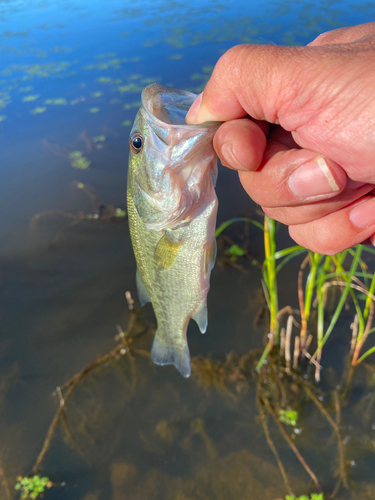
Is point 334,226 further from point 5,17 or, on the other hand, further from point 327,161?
point 5,17

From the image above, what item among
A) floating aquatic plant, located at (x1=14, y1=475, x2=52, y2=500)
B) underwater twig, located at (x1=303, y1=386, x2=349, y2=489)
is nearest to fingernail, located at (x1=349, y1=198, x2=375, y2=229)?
underwater twig, located at (x1=303, y1=386, x2=349, y2=489)

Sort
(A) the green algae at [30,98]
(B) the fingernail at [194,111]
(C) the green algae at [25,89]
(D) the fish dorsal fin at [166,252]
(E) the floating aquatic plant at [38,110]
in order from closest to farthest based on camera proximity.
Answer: (B) the fingernail at [194,111] < (D) the fish dorsal fin at [166,252] < (E) the floating aquatic plant at [38,110] < (A) the green algae at [30,98] < (C) the green algae at [25,89]

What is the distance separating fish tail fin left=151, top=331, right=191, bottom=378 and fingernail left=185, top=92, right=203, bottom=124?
149cm

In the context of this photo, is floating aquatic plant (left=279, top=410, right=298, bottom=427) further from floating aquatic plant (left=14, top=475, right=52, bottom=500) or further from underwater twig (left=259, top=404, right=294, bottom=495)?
floating aquatic plant (left=14, top=475, right=52, bottom=500)

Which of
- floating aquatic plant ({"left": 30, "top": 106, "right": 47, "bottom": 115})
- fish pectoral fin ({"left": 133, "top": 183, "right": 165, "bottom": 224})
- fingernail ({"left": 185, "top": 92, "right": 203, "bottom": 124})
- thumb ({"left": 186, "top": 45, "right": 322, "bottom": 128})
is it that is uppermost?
thumb ({"left": 186, "top": 45, "right": 322, "bottom": 128})

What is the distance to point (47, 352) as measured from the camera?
3.46 m

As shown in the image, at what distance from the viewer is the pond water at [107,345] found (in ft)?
8.67

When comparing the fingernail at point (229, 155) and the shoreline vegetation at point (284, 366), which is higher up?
the fingernail at point (229, 155)

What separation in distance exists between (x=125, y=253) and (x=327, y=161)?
3.60 metres

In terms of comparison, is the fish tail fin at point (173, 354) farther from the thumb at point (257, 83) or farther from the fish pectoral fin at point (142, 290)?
the thumb at point (257, 83)

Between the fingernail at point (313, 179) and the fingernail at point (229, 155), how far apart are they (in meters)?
0.22

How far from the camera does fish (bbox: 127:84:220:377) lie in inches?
54.7

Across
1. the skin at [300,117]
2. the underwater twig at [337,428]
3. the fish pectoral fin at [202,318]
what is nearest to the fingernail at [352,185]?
the skin at [300,117]

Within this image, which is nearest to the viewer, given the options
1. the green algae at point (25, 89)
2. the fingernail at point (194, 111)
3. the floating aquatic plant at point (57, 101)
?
the fingernail at point (194, 111)
